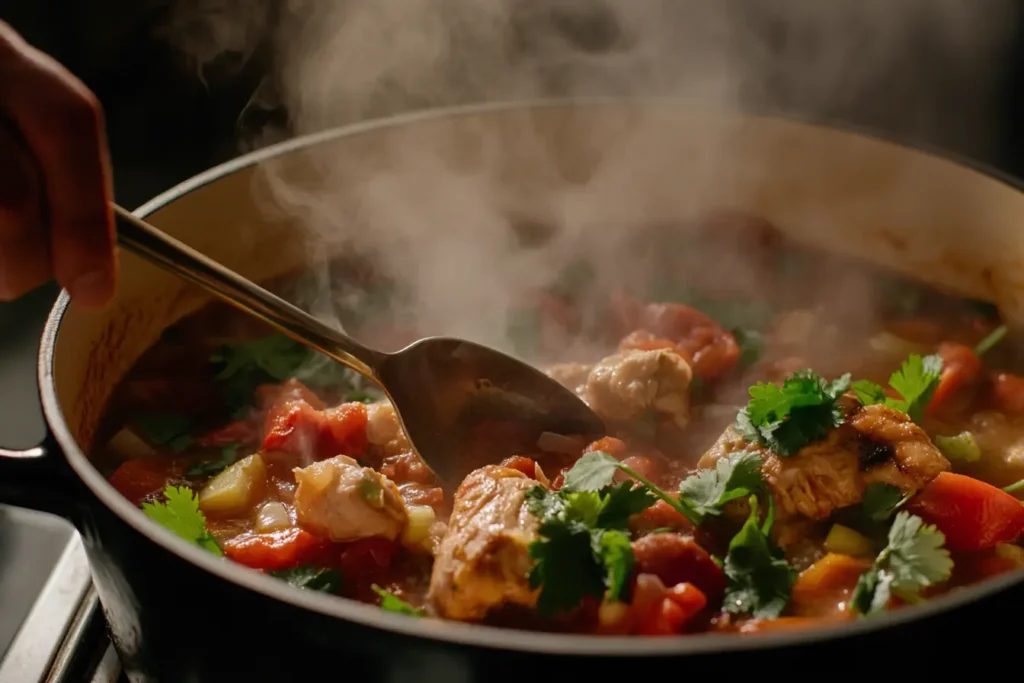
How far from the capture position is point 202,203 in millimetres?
2734

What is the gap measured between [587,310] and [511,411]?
63 cm

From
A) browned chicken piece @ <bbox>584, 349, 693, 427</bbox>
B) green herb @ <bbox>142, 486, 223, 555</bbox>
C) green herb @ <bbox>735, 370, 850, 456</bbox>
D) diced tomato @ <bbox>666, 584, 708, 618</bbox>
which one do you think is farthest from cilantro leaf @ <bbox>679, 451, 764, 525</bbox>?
green herb @ <bbox>142, 486, 223, 555</bbox>

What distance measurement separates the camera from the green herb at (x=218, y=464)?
2.32 m

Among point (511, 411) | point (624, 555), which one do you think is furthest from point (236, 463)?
point (624, 555)

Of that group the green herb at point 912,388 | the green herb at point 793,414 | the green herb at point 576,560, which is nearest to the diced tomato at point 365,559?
the green herb at point 576,560

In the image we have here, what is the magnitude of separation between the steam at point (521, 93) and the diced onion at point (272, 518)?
86 centimetres

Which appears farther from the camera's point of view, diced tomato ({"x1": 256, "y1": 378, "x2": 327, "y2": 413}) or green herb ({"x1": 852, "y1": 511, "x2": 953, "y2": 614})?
diced tomato ({"x1": 256, "y1": 378, "x2": 327, "y2": 413})

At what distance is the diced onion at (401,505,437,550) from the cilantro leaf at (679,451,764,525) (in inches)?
20.7

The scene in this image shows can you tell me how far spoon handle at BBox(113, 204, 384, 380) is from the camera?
6.05 feet

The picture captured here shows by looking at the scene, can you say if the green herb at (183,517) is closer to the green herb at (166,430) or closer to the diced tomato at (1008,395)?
the green herb at (166,430)

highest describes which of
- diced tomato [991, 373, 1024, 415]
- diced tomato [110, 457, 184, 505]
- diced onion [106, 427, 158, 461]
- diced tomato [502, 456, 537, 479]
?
diced tomato [991, 373, 1024, 415]

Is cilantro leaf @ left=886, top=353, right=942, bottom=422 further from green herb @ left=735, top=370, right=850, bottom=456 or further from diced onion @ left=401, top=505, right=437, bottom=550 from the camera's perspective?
diced onion @ left=401, top=505, right=437, bottom=550

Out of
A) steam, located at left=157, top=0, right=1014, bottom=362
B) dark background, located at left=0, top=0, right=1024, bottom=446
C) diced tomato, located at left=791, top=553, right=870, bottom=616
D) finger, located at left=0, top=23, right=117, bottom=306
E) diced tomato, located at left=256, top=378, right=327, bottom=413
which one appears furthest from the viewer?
dark background, located at left=0, top=0, right=1024, bottom=446

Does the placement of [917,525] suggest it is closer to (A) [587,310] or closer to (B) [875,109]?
(A) [587,310]
